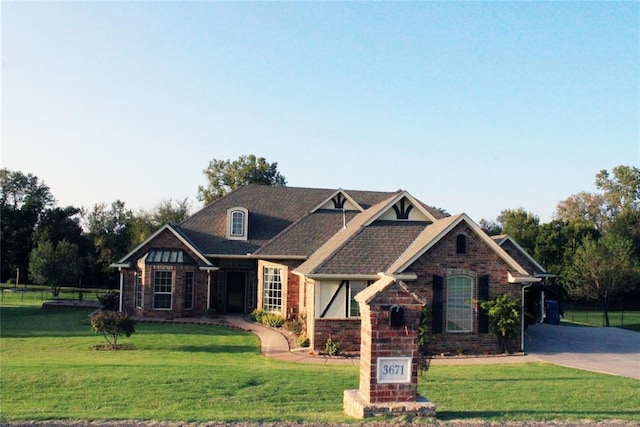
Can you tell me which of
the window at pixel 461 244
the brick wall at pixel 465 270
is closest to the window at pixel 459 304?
the brick wall at pixel 465 270

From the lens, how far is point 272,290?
26.1 metres

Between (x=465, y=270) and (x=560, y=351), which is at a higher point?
(x=465, y=270)

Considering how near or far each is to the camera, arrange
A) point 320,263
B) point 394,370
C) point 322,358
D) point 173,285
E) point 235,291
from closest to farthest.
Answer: point 394,370, point 322,358, point 320,263, point 173,285, point 235,291

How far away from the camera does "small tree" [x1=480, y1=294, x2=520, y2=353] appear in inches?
748

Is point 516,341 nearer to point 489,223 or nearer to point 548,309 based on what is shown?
point 548,309

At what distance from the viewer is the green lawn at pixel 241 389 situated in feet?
30.8

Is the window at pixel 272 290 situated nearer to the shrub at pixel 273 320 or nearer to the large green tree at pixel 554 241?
the shrub at pixel 273 320

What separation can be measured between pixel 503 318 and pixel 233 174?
4349 cm

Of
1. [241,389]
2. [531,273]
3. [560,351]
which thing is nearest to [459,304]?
[560,351]

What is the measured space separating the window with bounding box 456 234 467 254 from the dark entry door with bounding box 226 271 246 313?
13729 mm

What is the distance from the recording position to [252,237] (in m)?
30.2

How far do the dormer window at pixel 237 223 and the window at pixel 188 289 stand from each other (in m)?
2.98

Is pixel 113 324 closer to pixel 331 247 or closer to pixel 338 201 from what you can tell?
pixel 331 247

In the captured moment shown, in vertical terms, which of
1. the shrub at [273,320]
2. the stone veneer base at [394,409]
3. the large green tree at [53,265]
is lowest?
the stone veneer base at [394,409]
